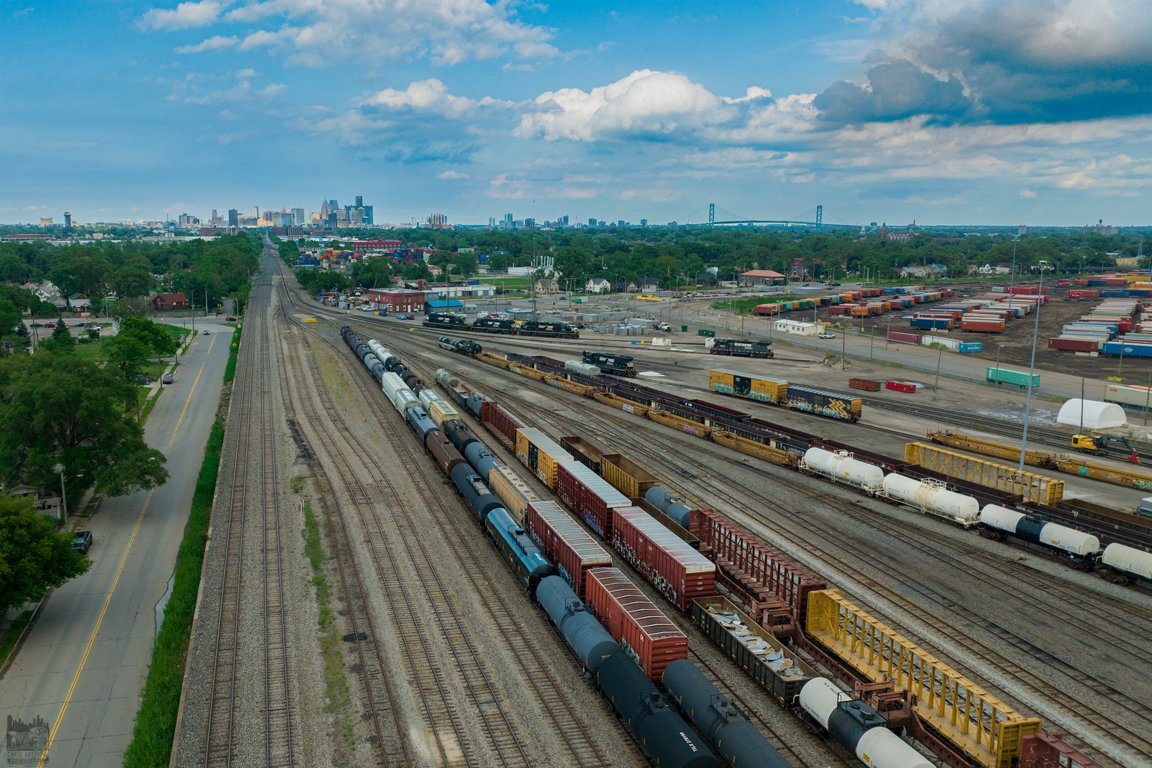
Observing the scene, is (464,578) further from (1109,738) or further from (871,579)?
(1109,738)

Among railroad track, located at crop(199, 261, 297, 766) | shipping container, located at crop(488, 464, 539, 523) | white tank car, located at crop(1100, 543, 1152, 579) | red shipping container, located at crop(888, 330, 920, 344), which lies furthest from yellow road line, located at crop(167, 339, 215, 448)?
red shipping container, located at crop(888, 330, 920, 344)

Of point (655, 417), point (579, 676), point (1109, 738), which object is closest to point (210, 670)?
point (579, 676)

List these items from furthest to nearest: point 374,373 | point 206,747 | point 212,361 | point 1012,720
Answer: point 212,361
point 374,373
point 206,747
point 1012,720

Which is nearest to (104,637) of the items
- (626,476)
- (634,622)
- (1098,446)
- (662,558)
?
(634,622)

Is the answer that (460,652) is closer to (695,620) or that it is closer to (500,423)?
(695,620)

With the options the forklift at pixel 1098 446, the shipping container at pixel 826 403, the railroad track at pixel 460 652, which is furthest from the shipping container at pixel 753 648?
the forklift at pixel 1098 446

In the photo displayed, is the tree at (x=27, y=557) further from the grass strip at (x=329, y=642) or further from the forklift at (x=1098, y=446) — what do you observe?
the forklift at (x=1098, y=446)
